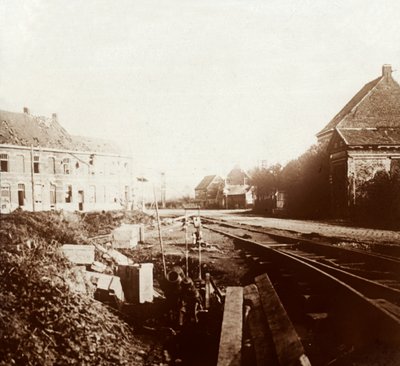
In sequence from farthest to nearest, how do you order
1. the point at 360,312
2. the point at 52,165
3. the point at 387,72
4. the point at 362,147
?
the point at 52,165 < the point at 387,72 < the point at 362,147 < the point at 360,312

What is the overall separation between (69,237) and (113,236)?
198 inches

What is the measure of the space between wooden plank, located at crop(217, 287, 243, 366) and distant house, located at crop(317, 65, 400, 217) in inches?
902

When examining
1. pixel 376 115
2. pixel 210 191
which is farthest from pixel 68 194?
pixel 210 191

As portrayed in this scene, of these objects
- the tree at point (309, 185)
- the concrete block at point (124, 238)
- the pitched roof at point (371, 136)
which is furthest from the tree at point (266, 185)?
the concrete block at point (124, 238)

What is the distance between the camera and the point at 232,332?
468 cm

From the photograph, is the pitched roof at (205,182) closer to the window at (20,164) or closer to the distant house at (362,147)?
the distant house at (362,147)

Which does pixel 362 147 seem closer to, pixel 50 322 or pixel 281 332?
pixel 281 332

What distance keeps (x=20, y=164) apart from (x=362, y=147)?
28.5 metres

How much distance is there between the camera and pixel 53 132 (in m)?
38.4

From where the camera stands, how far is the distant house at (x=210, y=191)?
225 ft

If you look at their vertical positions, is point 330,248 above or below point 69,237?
below

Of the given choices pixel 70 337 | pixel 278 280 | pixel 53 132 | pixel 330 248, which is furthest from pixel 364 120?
pixel 70 337

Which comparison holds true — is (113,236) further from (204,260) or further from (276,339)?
(276,339)

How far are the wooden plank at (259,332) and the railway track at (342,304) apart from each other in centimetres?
27
